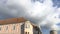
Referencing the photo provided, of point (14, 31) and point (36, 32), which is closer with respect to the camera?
point (14, 31)

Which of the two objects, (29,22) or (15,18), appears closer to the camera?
(29,22)

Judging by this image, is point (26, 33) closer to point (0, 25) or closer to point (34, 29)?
point (34, 29)

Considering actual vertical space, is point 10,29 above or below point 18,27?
below

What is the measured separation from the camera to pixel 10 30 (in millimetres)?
61500

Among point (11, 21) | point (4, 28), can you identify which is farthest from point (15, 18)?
point (4, 28)

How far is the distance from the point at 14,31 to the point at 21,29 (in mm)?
2107

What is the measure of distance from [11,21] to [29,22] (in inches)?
261

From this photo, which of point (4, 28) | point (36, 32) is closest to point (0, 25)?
point (4, 28)

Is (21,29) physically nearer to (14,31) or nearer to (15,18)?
(14,31)

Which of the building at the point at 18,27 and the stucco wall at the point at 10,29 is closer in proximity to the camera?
the stucco wall at the point at 10,29

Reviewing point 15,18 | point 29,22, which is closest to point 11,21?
point 15,18

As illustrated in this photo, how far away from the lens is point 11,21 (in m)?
66.1

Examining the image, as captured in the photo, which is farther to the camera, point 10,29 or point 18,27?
point 10,29

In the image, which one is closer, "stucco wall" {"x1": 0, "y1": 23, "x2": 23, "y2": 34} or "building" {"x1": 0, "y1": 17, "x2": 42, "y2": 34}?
"stucco wall" {"x1": 0, "y1": 23, "x2": 23, "y2": 34}
